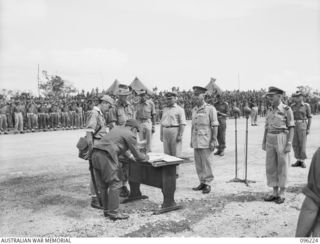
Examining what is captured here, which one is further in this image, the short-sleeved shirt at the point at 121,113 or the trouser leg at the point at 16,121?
the trouser leg at the point at 16,121

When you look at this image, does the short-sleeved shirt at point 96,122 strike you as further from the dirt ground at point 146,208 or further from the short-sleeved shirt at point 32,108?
the short-sleeved shirt at point 32,108

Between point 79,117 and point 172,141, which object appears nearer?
point 172,141

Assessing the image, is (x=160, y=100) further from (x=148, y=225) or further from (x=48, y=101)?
(x=148, y=225)

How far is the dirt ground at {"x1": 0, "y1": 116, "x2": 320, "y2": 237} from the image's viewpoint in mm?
5402

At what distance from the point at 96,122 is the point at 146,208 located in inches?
64.9

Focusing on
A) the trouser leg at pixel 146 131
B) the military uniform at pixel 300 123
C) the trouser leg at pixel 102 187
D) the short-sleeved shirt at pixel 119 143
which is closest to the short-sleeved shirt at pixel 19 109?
the trouser leg at pixel 146 131

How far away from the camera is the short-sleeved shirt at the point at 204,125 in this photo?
7609 millimetres

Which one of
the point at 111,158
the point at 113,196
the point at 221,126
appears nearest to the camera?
the point at 111,158

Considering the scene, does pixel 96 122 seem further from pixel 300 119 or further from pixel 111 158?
pixel 300 119

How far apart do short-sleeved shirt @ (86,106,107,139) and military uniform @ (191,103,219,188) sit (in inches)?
74.6

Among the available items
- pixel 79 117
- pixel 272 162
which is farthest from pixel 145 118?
pixel 79 117

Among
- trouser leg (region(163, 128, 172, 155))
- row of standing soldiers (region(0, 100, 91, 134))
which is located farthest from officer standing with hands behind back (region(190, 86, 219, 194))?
row of standing soldiers (region(0, 100, 91, 134))

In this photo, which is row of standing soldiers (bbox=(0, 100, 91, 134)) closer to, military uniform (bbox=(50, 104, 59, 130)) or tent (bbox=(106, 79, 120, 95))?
military uniform (bbox=(50, 104, 59, 130))

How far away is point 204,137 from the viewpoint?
7602 millimetres
